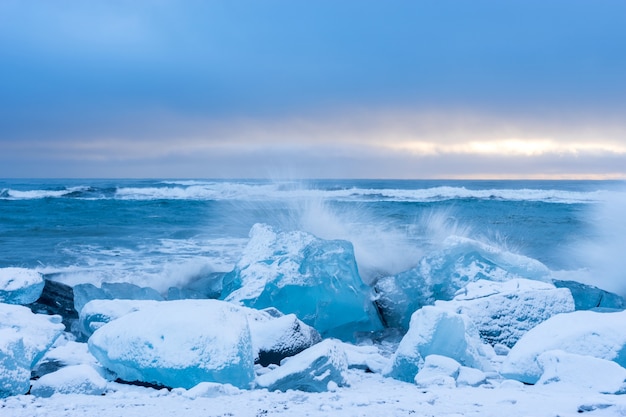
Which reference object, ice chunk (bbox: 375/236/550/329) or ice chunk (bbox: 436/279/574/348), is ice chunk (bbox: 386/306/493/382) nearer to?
ice chunk (bbox: 436/279/574/348)

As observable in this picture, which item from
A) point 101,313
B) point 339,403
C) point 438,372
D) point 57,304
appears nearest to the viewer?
point 339,403

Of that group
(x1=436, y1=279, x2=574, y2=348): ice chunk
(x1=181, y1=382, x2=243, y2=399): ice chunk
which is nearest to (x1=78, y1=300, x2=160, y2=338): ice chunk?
(x1=181, y1=382, x2=243, y2=399): ice chunk

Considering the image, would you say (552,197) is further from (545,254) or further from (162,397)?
(162,397)

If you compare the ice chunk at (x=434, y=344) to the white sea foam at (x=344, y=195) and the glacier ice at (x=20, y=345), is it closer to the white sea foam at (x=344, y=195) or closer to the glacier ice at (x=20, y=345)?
the glacier ice at (x=20, y=345)

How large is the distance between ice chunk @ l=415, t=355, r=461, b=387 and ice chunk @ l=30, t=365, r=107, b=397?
80.6 inches

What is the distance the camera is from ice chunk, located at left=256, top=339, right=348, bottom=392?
3.48m

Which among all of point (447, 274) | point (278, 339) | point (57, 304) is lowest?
point (57, 304)

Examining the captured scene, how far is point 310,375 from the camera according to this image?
3508 millimetres

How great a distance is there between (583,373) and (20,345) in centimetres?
339

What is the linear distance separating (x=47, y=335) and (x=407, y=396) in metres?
2.80

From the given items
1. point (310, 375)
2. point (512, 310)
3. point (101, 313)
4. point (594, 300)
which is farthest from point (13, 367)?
point (594, 300)

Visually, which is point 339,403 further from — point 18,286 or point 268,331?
point 18,286

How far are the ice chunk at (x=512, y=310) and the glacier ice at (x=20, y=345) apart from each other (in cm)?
351

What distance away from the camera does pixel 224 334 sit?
3674 mm
